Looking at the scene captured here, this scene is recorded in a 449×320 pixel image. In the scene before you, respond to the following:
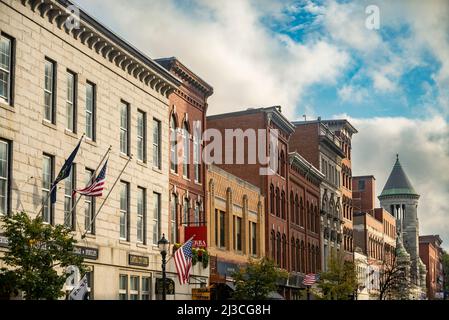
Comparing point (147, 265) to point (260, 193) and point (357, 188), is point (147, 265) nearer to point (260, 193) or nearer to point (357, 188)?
point (260, 193)

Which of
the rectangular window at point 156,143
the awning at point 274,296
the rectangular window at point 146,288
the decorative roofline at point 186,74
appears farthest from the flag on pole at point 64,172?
the awning at point 274,296

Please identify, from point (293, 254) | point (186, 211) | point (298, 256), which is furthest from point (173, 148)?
point (298, 256)

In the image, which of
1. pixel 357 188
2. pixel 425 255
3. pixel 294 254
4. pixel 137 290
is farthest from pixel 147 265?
pixel 425 255

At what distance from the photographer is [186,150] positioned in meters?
43.6

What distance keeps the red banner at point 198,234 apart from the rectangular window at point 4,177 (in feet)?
50.8

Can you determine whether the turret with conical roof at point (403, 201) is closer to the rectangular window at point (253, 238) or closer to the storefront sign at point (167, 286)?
the rectangular window at point (253, 238)

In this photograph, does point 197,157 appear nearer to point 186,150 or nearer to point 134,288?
point 186,150

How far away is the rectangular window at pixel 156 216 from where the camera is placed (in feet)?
128

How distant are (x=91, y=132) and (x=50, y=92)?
12.6 ft

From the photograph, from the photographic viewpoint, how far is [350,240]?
91250mm

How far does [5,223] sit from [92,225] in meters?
7.48

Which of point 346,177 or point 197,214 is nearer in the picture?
point 197,214

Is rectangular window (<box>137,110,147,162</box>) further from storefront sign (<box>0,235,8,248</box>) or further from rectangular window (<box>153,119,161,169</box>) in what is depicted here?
storefront sign (<box>0,235,8,248</box>)

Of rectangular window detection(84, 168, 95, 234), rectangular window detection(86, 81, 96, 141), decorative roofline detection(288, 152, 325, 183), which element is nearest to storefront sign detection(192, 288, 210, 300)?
rectangular window detection(84, 168, 95, 234)
